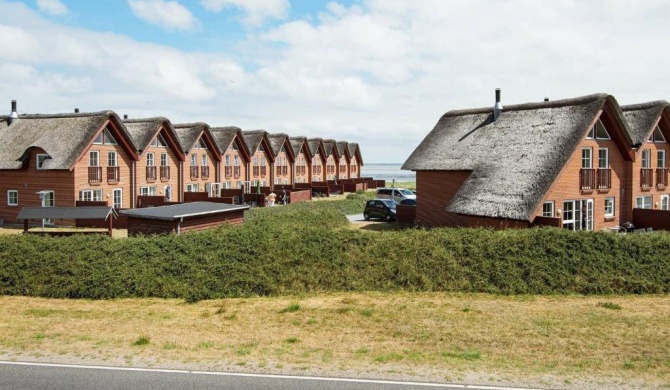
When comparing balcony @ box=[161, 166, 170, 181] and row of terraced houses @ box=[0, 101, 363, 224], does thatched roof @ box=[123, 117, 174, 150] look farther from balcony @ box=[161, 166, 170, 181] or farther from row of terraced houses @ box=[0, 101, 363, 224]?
balcony @ box=[161, 166, 170, 181]

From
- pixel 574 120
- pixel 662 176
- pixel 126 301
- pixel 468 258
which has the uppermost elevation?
pixel 574 120

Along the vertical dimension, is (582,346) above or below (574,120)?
below

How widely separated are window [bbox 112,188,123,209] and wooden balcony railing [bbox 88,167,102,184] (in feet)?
6.85

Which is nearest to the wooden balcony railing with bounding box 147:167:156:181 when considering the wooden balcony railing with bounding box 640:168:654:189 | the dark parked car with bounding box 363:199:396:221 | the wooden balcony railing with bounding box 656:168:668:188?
the dark parked car with bounding box 363:199:396:221

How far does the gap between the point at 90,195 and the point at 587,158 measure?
108ft

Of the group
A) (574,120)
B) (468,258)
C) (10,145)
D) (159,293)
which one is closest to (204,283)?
(159,293)

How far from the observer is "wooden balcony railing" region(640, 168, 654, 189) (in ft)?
111

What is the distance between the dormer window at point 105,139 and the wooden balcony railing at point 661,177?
3773 centimetres

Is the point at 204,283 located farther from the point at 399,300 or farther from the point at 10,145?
the point at 10,145

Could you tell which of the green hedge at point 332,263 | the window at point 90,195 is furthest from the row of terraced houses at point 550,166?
the window at point 90,195

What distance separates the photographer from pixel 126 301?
1923 cm

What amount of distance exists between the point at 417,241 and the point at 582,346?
10362 millimetres

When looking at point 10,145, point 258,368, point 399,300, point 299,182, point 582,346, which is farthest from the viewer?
point 299,182

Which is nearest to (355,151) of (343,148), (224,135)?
(343,148)
